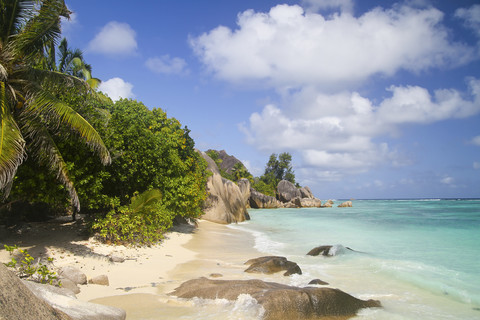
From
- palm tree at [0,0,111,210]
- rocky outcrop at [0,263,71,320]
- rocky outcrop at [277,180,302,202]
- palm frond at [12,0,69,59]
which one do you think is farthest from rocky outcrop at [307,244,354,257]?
rocky outcrop at [277,180,302,202]

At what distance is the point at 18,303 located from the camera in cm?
218

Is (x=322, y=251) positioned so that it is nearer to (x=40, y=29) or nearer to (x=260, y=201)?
(x=40, y=29)

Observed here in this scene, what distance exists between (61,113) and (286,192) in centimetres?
5220

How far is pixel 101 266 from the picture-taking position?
752 cm

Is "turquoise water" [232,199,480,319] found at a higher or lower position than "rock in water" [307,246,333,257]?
lower

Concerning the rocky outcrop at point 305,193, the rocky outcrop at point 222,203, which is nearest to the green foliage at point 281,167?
the rocky outcrop at point 305,193

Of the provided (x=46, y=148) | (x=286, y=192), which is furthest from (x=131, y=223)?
(x=286, y=192)

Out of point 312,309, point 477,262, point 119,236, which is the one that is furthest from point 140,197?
point 477,262

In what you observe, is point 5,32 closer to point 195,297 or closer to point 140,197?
point 140,197

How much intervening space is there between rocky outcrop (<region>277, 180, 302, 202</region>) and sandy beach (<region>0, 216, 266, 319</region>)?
4581cm

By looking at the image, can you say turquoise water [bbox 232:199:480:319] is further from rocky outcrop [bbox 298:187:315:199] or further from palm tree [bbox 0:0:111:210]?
rocky outcrop [bbox 298:187:315:199]

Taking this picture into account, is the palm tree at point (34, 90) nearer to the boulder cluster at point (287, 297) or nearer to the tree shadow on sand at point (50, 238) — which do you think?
the tree shadow on sand at point (50, 238)

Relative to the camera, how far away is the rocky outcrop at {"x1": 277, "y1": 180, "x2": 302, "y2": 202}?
57247 mm

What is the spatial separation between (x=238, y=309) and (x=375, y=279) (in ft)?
15.3
